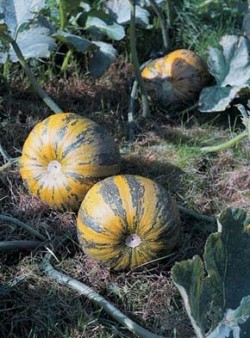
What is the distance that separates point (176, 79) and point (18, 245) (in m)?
1.32

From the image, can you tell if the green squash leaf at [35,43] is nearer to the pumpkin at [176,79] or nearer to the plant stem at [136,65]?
the plant stem at [136,65]

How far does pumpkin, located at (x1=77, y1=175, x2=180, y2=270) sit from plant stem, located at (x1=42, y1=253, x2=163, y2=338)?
0.42 ft

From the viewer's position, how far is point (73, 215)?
10.0 feet

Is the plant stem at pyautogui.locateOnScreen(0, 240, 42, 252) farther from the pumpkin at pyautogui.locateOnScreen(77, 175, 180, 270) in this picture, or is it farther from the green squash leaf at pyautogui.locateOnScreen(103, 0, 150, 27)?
the green squash leaf at pyautogui.locateOnScreen(103, 0, 150, 27)

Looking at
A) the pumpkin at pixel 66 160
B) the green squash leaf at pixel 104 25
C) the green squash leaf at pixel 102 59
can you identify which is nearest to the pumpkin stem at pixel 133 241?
the pumpkin at pixel 66 160

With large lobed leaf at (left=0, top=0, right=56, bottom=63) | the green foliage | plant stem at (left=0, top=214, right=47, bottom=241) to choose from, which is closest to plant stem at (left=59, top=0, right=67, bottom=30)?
large lobed leaf at (left=0, top=0, right=56, bottom=63)

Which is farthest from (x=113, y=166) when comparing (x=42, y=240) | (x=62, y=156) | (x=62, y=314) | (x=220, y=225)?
(x=220, y=225)

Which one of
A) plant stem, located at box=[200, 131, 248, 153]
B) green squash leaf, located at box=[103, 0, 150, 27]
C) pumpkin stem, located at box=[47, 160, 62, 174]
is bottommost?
plant stem, located at box=[200, 131, 248, 153]

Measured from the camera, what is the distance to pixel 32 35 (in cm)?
327

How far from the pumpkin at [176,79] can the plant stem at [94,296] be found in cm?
120

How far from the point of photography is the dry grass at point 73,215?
8.66ft

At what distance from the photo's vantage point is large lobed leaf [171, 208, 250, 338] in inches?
84.1

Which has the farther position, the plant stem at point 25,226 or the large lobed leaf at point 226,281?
the plant stem at point 25,226

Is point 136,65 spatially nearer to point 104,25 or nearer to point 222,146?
point 104,25
